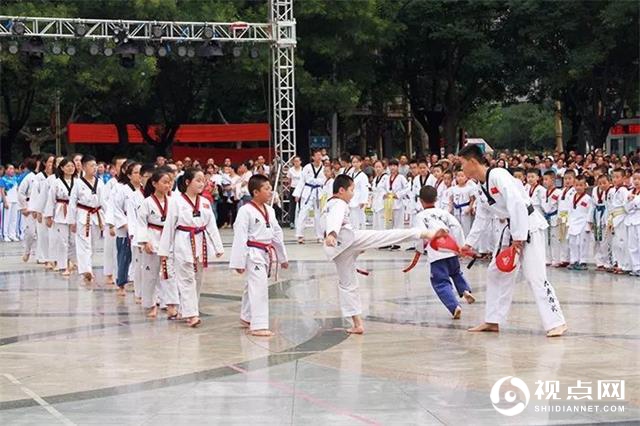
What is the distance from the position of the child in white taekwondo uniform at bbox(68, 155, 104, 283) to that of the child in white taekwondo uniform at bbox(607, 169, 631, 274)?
7688 millimetres

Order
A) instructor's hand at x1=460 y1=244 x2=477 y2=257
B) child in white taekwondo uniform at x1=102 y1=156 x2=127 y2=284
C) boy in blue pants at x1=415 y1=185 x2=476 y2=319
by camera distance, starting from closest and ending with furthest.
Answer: instructor's hand at x1=460 y1=244 x2=477 y2=257 < boy in blue pants at x1=415 y1=185 x2=476 y2=319 < child in white taekwondo uniform at x1=102 y1=156 x2=127 y2=284

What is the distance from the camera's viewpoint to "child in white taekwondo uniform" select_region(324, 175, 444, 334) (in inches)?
421

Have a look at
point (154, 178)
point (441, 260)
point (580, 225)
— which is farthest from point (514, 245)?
point (580, 225)

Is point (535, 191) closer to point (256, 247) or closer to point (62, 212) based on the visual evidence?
point (62, 212)

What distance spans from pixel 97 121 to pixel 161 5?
1635 centimetres

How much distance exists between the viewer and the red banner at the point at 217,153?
4238 centimetres

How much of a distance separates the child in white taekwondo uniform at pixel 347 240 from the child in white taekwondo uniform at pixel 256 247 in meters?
0.74

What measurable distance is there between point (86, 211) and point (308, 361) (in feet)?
24.6

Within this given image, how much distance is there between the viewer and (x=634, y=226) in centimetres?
1636

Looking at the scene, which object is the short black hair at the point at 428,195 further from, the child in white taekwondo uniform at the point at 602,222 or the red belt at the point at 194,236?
the child in white taekwondo uniform at the point at 602,222

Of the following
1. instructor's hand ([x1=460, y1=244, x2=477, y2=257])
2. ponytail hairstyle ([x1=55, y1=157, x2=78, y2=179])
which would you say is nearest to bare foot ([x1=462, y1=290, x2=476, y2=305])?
instructor's hand ([x1=460, y1=244, x2=477, y2=257])

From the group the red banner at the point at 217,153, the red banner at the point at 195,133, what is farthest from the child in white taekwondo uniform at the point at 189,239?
the red banner at the point at 217,153

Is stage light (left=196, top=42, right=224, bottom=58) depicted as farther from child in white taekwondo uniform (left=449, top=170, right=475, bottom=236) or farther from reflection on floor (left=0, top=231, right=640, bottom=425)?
reflection on floor (left=0, top=231, right=640, bottom=425)

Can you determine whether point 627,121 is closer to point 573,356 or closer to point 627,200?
point 627,200
